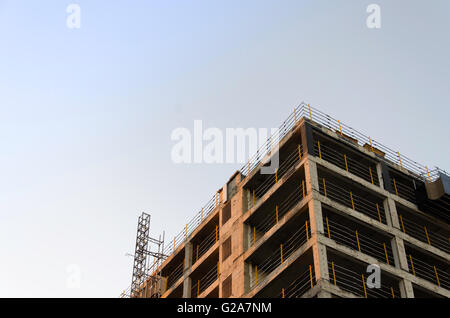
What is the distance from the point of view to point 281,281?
41.0 m

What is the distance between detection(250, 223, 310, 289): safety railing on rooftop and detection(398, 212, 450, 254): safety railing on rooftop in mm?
8182

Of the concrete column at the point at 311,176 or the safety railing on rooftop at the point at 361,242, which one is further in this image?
the safety railing on rooftop at the point at 361,242

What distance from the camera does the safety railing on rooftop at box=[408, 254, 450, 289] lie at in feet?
147

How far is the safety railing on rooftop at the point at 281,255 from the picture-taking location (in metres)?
41.9

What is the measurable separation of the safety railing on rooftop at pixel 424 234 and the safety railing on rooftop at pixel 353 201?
6.32ft

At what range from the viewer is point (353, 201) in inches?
1780

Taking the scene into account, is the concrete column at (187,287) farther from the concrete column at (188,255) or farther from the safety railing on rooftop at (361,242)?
the safety railing on rooftop at (361,242)

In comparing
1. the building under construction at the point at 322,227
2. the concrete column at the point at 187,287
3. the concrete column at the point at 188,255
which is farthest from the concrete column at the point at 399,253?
the concrete column at the point at 188,255

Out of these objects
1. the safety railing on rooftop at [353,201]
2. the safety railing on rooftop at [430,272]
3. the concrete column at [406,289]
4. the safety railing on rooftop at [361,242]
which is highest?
the safety railing on rooftop at [353,201]

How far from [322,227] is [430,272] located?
10.8 m
